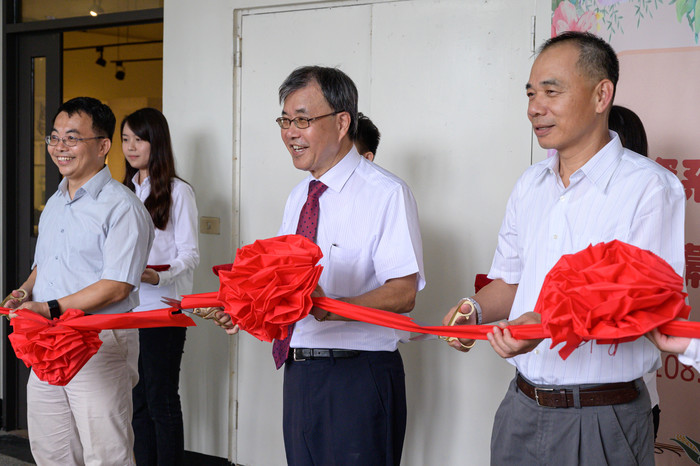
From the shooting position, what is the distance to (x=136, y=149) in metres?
→ 3.51

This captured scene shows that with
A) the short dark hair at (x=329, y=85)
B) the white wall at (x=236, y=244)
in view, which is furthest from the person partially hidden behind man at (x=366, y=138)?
the short dark hair at (x=329, y=85)

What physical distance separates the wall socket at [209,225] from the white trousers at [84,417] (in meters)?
1.43

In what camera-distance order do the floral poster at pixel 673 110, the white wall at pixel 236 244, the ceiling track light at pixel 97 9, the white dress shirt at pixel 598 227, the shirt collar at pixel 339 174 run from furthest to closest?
the ceiling track light at pixel 97 9 → the white wall at pixel 236 244 → the floral poster at pixel 673 110 → the shirt collar at pixel 339 174 → the white dress shirt at pixel 598 227

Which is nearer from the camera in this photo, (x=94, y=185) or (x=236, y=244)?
(x=94, y=185)

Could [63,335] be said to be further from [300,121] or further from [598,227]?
[598,227]

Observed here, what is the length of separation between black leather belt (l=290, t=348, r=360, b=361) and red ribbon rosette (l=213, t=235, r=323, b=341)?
0.96ft

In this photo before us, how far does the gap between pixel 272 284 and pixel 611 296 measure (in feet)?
2.80

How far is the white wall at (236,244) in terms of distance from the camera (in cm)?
329

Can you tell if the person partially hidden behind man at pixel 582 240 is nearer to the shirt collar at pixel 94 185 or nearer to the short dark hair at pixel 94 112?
the shirt collar at pixel 94 185

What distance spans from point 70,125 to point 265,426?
2023mm

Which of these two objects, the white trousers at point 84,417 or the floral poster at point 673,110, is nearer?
the white trousers at point 84,417

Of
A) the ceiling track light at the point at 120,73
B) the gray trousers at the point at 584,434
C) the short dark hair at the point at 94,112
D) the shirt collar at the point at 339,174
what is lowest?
the gray trousers at the point at 584,434

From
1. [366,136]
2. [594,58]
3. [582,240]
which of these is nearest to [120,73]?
[366,136]

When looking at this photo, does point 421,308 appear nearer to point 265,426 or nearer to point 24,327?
point 265,426
